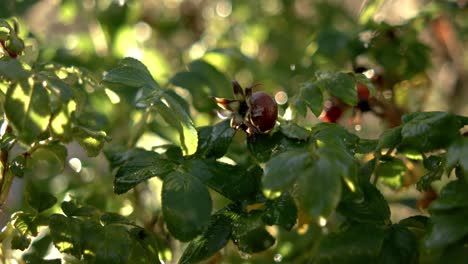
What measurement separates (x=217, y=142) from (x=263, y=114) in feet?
0.24

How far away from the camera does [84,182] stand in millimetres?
1352

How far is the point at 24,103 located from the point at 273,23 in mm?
1427

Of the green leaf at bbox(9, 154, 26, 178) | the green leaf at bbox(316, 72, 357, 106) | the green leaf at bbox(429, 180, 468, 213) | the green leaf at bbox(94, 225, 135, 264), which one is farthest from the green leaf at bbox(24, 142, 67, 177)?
the green leaf at bbox(429, 180, 468, 213)

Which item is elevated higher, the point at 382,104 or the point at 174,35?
the point at 382,104

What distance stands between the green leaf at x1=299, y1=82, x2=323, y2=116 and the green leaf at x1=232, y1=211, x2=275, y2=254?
0.18 meters

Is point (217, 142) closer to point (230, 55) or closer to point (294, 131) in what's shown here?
point (294, 131)

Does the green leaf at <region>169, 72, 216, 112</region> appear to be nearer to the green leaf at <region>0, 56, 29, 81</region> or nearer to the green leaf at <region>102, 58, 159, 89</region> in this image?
the green leaf at <region>102, 58, 159, 89</region>

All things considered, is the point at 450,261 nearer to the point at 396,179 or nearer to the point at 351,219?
the point at 351,219

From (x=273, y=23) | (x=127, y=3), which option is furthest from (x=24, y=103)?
(x=273, y=23)

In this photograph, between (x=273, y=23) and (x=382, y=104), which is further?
(x=273, y=23)

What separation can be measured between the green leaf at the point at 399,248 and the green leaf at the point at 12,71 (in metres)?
0.41

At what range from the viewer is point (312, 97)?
0.91 m

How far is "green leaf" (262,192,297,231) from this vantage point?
745 mm

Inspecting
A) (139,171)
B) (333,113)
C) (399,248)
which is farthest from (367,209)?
(333,113)
